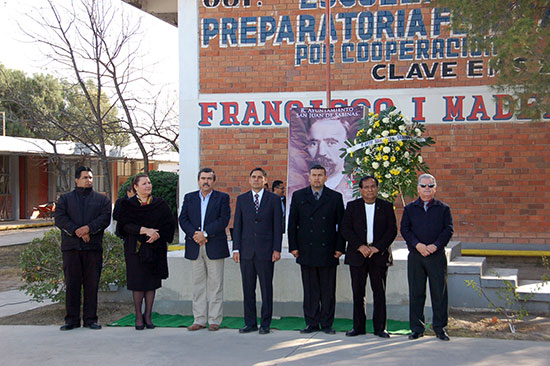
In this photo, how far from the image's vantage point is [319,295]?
7766mm

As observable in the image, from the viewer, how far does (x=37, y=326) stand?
8.55 meters

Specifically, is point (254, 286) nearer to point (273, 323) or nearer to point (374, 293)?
point (273, 323)

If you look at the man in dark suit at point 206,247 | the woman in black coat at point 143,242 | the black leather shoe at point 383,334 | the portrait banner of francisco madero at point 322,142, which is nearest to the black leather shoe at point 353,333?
the black leather shoe at point 383,334

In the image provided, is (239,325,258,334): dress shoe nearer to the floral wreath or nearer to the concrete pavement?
the concrete pavement

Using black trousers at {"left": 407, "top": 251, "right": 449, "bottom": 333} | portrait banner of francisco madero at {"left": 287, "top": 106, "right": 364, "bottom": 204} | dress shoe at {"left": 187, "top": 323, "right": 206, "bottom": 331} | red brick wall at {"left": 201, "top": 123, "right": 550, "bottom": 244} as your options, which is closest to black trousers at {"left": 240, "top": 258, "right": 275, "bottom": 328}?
dress shoe at {"left": 187, "top": 323, "right": 206, "bottom": 331}

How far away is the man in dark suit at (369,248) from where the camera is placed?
24.3 ft

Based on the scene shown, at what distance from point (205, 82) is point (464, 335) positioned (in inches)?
306

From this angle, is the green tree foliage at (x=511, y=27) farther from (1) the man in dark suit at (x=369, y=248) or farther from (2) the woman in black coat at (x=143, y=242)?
(2) the woman in black coat at (x=143, y=242)

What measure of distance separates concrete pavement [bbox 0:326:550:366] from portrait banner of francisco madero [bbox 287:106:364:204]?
8.91 ft

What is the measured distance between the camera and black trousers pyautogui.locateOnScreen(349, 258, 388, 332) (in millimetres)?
7418

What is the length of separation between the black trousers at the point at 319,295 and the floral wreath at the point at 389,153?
1647 mm

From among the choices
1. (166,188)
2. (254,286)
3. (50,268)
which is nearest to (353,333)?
(254,286)

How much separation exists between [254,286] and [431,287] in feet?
6.99

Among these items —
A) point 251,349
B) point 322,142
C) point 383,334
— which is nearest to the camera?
point 251,349
